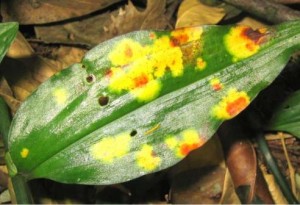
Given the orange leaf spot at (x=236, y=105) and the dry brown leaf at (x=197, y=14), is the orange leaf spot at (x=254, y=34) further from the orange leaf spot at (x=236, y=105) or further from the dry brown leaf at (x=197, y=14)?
Answer: the dry brown leaf at (x=197, y=14)

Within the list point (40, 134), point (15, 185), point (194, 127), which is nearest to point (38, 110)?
point (40, 134)

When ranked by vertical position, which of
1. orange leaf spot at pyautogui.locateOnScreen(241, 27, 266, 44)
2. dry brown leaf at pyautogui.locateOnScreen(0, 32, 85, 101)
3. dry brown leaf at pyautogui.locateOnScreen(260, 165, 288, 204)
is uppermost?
orange leaf spot at pyautogui.locateOnScreen(241, 27, 266, 44)

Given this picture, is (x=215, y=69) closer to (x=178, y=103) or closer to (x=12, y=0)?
(x=178, y=103)

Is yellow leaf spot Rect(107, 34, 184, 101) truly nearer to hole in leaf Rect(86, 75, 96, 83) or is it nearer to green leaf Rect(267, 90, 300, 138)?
hole in leaf Rect(86, 75, 96, 83)

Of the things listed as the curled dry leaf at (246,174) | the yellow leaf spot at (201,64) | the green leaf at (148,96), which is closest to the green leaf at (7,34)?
the green leaf at (148,96)

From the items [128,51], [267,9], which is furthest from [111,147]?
[267,9]

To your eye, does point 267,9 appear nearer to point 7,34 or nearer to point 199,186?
point 199,186

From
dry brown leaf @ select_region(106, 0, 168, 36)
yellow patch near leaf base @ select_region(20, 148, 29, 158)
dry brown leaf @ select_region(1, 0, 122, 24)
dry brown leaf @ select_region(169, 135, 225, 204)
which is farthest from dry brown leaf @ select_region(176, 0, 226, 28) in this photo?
yellow patch near leaf base @ select_region(20, 148, 29, 158)

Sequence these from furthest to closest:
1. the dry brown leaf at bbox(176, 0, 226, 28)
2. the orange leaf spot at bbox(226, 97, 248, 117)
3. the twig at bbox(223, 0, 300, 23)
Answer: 1. the dry brown leaf at bbox(176, 0, 226, 28)
2. the twig at bbox(223, 0, 300, 23)
3. the orange leaf spot at bbox(226, 97, 248, 117)
